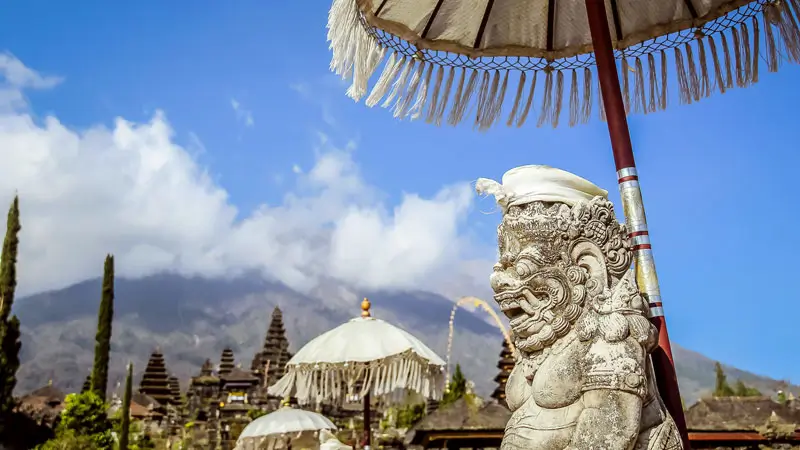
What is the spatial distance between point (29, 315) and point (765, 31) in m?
162

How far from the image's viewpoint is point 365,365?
6.79 m

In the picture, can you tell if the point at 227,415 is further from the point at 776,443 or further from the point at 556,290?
the point at 556,290

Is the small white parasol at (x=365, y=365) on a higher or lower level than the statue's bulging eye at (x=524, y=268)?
higher

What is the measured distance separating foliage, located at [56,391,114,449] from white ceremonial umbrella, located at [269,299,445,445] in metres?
14.0

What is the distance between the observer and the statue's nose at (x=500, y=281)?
224cm

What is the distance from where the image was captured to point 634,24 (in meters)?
3.57

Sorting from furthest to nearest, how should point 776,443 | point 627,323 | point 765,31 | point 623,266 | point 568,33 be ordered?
1. point 776,443
2. point 568,33
3. point 765,31
4. point 623,266
5. point 627,323

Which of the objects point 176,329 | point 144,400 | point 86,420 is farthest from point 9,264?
point 176,329

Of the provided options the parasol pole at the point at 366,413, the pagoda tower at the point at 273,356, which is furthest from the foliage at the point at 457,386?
the parasol pole at the point at 366,413

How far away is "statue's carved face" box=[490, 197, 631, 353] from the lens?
2162 mm

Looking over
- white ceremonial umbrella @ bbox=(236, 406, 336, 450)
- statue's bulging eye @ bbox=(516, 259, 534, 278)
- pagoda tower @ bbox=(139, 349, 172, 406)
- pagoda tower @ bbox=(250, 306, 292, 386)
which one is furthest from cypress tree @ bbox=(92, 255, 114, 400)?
statue's bulging eye @ bbox=(516, 259, 534, 278)

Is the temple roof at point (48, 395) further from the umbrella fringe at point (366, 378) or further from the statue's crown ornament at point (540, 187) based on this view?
the statue's crown ornament at point (540, 187)

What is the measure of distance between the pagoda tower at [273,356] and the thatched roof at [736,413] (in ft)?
67.1

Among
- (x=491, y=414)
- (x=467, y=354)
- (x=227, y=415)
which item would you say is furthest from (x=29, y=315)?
(x=491, y=414)
